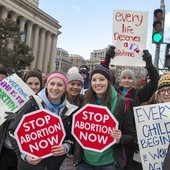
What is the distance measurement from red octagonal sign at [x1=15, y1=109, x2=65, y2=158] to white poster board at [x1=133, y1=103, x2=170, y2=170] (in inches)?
32.4

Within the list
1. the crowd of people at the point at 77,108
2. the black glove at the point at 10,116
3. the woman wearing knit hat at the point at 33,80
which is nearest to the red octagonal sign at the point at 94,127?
the crowd of people at the point at 77,108

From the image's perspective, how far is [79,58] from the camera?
567ft

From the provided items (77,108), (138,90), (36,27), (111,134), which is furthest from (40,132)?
(36,27)

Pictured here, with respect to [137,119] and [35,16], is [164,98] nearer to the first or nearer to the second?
[137,119]

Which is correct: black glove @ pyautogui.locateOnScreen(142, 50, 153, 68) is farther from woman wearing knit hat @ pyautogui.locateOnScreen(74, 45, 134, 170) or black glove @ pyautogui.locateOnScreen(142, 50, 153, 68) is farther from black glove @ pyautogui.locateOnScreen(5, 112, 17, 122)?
black glove @ pyautogui.locateOnScreen(5, 112, 17, 122)

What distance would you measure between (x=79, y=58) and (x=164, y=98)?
556 feet

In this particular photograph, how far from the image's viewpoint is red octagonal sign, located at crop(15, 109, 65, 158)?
353 centimetres

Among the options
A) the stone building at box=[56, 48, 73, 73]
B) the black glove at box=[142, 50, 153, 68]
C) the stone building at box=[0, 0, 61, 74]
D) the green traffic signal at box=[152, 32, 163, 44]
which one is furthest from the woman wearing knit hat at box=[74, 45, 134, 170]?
the stone building at box=[56, 48, 73, 73]

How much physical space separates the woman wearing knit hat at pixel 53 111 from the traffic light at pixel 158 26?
158 inches

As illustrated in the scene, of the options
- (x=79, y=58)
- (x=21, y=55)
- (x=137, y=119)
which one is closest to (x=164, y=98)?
(x=137, y=119)

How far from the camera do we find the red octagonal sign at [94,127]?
3562 mm

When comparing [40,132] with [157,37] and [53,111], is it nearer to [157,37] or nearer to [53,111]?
[53,111]

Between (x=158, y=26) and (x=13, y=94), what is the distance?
3982 millimetres

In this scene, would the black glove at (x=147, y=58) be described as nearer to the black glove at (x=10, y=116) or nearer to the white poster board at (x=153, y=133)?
the white poster board at (x=153, y=133)
